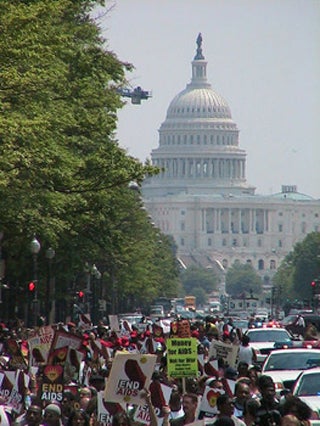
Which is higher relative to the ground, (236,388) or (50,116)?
(50,116)

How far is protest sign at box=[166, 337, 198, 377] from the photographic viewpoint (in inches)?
940

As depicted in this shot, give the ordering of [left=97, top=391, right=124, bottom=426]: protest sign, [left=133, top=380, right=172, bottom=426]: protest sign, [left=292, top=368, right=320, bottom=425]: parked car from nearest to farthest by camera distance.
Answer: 1. [left=97, top=391, right=124, bottom=426]: protest sign
2. [left=133, top=380, right=172, bottom=426]: protest sign
3. [left=292, top=368, right=320, bottom=425]: parked car

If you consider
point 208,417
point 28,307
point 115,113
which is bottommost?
point 208,417

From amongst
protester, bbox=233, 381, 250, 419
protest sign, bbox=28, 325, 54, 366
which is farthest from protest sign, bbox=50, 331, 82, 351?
protester, bbox=233, 381, 250, 419

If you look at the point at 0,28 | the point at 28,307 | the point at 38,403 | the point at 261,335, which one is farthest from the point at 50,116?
the point at 28,307

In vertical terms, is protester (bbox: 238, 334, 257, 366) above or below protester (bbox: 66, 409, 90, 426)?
above

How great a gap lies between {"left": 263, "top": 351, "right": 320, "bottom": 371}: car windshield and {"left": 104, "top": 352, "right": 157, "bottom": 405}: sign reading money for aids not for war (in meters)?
11.8

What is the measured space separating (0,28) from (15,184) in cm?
909

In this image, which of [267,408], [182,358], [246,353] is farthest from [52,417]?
[246,353]

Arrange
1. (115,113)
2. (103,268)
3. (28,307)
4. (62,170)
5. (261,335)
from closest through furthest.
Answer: (62,170)
(261,335)
(115,113)
(28,307)
(103,268)

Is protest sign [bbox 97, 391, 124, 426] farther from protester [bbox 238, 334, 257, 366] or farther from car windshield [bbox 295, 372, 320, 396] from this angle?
protester [bbox 238, 334, 257, 366]

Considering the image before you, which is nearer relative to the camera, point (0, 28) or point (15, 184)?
point (0, 28)

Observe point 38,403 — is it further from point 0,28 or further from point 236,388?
point 0,28

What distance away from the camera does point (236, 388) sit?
21562 mm
